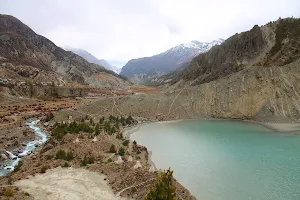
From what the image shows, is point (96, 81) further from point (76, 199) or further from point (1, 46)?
point (76, 199)

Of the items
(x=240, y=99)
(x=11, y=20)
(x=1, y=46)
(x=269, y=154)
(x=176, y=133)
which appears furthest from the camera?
(x=11, y=20)

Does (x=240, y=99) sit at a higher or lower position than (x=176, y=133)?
higher

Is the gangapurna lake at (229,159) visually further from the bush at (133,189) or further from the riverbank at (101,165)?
the bush at (133,189)

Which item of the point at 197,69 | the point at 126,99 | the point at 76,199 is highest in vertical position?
the point at 197,69

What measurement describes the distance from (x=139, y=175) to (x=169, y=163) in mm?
9998

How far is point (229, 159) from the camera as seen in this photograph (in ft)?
118

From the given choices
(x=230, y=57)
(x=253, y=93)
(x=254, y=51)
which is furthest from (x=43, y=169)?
(x=230, y=57)

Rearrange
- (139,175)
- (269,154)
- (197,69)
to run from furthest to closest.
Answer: (197,69)
(269,154)
(139,175)

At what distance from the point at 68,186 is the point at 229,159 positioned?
19477mm

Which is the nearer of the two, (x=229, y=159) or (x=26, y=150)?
(x=229, y=159)

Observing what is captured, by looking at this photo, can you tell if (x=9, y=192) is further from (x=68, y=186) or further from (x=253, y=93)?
(x=253, y=93)

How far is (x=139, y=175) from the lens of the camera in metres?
25.7

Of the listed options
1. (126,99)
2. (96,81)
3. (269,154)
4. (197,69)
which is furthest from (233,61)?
(96,81)

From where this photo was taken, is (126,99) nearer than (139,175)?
No
